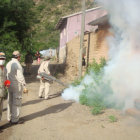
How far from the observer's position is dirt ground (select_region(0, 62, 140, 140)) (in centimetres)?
510

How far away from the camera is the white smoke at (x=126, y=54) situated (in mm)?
6754

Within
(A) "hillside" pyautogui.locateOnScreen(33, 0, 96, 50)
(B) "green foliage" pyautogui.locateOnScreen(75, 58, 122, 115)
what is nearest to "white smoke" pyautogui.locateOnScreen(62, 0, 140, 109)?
(B) "green foliage" pyautogui.locateOnScreen(75, 58, 122, 115)

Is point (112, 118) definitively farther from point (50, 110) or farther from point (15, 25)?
point (15, 25)

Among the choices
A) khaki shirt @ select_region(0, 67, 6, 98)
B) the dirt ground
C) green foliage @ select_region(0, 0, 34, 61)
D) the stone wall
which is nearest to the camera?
the dirt ground

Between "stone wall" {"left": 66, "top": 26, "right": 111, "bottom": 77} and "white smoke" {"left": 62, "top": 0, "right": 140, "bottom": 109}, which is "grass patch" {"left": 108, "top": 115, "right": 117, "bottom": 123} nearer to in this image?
"white smoke" {"left": 62, "top": 0, "right": 140, "bottom": 109}

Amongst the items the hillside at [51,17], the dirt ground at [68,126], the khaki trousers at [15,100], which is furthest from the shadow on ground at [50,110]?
the hillside at [51,17]

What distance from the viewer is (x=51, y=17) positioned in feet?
177

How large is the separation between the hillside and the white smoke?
1185 inches

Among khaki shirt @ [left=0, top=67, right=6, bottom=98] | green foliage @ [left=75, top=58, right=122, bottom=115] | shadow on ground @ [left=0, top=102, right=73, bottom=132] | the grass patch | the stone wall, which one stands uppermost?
the stone wall

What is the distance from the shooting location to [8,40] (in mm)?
11672

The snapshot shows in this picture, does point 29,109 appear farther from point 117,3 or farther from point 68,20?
point 68,20

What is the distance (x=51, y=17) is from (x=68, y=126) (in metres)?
50.3

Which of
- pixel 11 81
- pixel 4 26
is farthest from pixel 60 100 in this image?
pixel 4 26

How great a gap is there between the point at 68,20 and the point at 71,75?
11.2 meters
